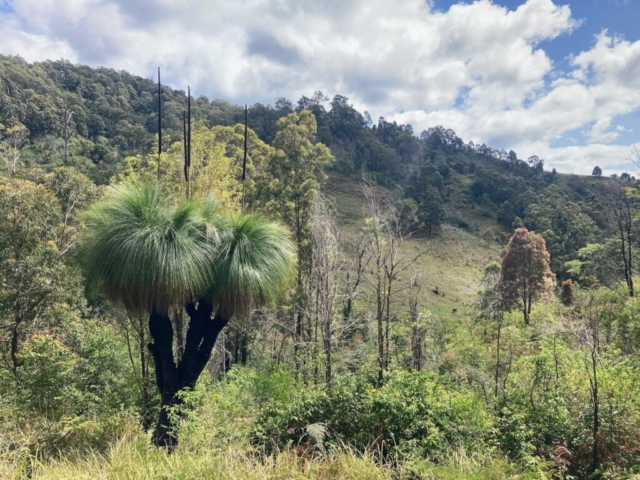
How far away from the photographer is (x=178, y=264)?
4.21 m

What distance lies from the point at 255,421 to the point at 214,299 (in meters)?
1.54

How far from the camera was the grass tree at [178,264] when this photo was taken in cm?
421

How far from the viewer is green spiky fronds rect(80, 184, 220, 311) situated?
4.17m

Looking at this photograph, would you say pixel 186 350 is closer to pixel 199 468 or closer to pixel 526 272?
pixel 199 468

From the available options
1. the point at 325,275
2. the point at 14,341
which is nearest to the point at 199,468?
the point at 325,275

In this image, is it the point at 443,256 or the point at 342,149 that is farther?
the point at 342,149

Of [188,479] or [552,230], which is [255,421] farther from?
[552,230]

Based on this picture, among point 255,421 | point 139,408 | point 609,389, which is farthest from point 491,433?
point 139,408

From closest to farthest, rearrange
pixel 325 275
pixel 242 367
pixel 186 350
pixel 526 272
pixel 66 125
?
pixel 186 350 → pixel 325 275 → pixel 242 367 → pixel 526 272 → pixel 66 125

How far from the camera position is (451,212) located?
50969 mm

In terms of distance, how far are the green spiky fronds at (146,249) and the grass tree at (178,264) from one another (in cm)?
1

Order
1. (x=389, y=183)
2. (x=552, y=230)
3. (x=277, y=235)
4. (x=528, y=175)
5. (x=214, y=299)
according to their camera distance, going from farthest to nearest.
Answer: (x=528, y=175) < (x=389, y=183) < (x=552, y=230) < (x=277, y=235) < (x=214, y=299)

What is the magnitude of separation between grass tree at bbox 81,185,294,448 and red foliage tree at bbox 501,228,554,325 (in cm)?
1923

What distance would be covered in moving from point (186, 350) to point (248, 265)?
1.54 metres
